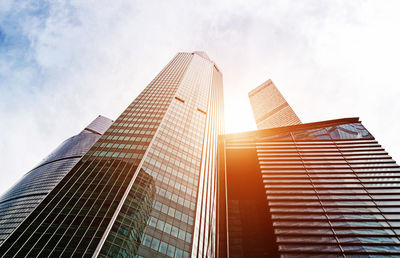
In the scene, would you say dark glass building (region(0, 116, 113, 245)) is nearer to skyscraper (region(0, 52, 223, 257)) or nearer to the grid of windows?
skyscraper (region(0, 52, 223, 257))

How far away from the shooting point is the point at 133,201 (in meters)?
32.6

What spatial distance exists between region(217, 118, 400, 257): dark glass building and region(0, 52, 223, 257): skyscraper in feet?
26.3

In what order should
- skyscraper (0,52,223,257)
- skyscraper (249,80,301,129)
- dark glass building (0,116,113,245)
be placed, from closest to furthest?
skyscraper (0,52,223,257)
dark glass building (0,116,113,245)
skyscraper (249,80,301,129)

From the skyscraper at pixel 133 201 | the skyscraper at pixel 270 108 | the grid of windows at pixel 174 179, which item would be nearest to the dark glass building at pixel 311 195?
the skyscraper at pixel 133 201

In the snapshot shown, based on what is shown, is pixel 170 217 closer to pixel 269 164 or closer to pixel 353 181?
pixel 269 164

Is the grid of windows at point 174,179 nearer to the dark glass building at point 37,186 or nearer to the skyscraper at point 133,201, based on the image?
the skyscraper at point 133,201

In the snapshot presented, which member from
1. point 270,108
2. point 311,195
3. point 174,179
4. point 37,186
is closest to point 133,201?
point 174,179

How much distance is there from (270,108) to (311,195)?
111m

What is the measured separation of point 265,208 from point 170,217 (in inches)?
893

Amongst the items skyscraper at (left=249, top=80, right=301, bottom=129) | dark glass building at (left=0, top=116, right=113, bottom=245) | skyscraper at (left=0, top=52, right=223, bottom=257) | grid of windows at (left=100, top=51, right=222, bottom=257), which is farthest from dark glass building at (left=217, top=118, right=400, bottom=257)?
dark glass building at (left=0, top=116, right=113, bottom=245)

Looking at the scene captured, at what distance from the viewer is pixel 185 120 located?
62.9 meters

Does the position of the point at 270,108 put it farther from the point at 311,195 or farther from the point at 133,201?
the point at 133,201

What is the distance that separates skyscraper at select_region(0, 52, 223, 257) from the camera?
2708cm

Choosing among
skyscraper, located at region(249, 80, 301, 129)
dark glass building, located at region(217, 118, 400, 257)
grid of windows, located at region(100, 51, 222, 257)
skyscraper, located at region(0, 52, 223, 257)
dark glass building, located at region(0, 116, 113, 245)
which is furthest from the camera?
skyscraper, located at region(249, 80, 301, 129)
